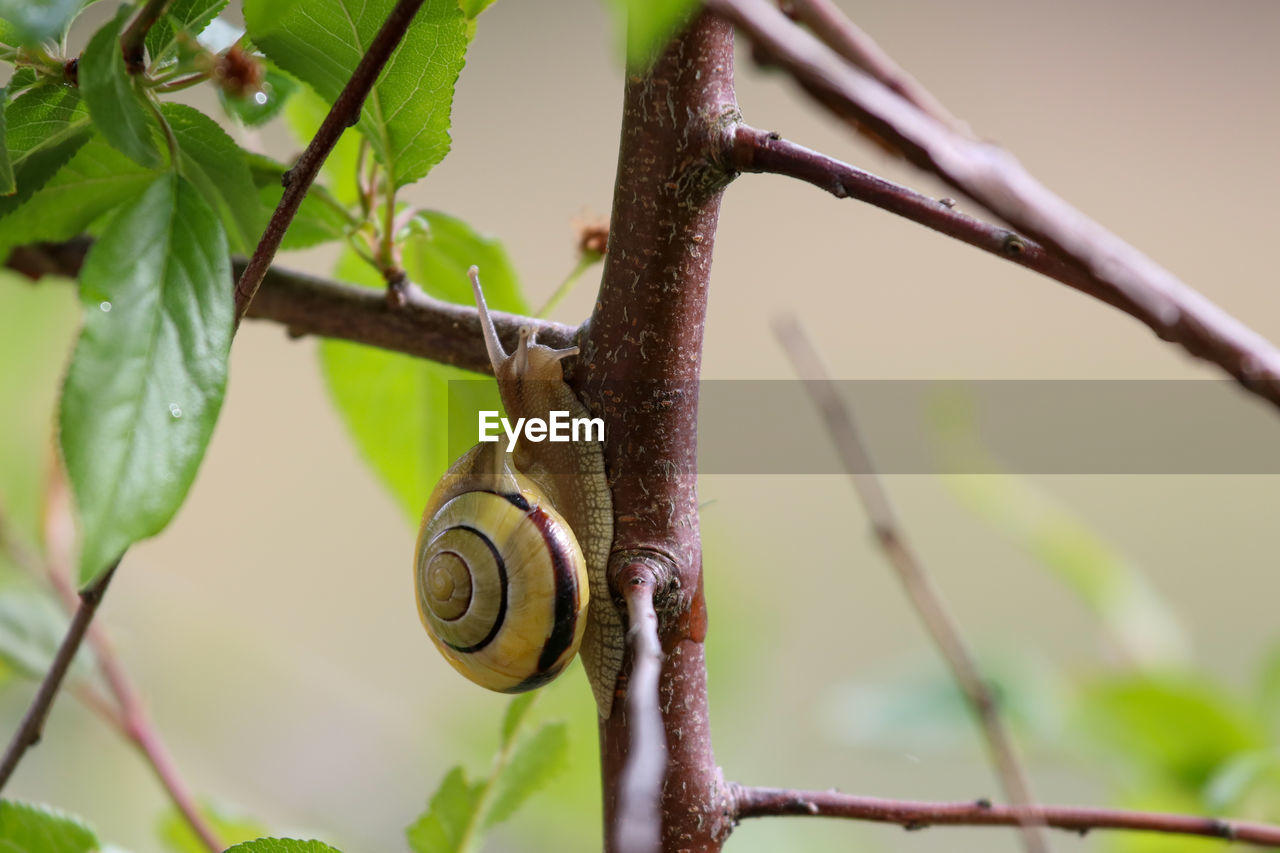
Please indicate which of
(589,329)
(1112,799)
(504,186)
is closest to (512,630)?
(589,329)

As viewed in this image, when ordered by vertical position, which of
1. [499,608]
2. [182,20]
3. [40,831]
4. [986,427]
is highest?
[986,427]

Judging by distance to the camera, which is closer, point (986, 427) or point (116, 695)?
point (116, 695)

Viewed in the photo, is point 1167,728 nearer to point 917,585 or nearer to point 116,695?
point 917,585

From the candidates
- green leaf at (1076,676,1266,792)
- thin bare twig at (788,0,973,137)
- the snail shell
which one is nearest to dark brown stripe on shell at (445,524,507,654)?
the snail shell

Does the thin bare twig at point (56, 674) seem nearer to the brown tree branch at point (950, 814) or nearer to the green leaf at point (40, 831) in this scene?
the green leaf at point (40, 831)

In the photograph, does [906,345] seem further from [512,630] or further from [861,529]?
[512,630]

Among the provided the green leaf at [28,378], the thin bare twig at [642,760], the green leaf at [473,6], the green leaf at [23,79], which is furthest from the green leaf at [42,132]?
the green leaf at [28,378]

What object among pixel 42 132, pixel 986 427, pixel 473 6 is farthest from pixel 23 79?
pixel 986 427
